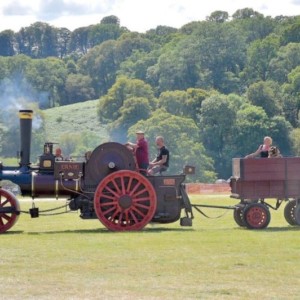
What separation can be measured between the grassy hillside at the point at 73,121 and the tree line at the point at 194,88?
2133 millimetres

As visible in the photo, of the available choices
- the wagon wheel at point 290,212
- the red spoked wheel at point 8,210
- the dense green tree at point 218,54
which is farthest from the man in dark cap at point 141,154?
the dense green tree at point 218,54

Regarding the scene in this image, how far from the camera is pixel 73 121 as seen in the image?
14112 cm

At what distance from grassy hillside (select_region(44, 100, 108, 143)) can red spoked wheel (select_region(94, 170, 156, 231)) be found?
97.7 m

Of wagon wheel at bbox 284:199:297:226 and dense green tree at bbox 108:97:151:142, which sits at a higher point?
dense green tree at bbox 108:97:151:142

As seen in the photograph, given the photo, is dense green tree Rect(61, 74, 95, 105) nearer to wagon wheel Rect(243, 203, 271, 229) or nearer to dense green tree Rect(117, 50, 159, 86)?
dense green tree Rect(117, 50, 159, 86)

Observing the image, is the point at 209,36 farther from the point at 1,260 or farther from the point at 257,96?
the point at 1,260

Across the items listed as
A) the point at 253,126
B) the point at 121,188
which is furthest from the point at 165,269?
the point at 253,126

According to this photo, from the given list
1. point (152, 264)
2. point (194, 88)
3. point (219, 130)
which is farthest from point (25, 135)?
point (194, 88)

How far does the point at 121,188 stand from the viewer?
2288 cm

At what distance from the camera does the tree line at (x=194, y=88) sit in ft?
364

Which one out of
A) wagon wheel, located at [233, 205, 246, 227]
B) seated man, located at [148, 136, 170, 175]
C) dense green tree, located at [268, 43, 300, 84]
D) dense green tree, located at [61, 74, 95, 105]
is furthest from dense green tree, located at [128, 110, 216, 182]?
dense green tree, located at [61, 74, 95, 105]

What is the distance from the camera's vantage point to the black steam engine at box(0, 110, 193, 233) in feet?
74.9

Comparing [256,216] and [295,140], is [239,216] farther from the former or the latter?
[295,140]

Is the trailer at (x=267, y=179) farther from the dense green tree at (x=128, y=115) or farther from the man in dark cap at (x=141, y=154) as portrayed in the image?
the dense green tree at (x=128, y=115)
